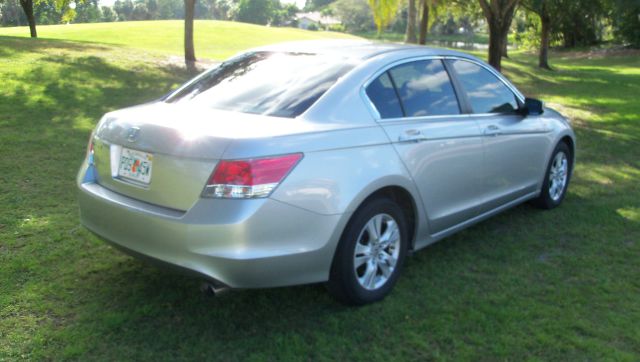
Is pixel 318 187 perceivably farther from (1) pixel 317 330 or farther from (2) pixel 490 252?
(2) pixel 490 252

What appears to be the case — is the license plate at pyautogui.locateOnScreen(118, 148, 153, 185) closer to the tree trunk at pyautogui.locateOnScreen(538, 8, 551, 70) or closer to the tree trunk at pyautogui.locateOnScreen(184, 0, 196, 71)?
the tree trunk at pyautogui.locateOnScreen(184, 0, 196, 71)

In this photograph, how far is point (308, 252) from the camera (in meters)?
3.42

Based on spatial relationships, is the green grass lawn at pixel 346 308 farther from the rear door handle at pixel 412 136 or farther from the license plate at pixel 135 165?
the rear door handle at pixel 412 136

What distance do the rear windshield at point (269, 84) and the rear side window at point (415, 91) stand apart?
289 millimetres

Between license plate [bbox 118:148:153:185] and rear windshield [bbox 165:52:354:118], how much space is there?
0.61 m

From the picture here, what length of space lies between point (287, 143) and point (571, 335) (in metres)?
2.03

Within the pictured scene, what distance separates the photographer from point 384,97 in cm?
412

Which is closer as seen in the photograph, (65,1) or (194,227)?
(194,227)

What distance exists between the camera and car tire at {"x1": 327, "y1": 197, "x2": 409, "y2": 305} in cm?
367

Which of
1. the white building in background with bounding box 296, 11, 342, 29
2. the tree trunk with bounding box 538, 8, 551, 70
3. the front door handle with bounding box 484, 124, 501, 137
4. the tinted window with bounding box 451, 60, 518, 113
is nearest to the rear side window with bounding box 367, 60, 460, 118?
the tinted window with bounding box 451, 60, 518, 113

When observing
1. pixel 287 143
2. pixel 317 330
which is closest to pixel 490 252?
pixel 317 330

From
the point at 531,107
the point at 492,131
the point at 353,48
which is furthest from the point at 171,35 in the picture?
the point at 492,131

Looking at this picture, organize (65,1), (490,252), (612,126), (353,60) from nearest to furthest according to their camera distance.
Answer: (353,60), (490,252), (612,126), (65,1)

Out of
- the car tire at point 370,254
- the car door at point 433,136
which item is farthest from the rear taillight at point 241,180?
the car door at point 433,136
